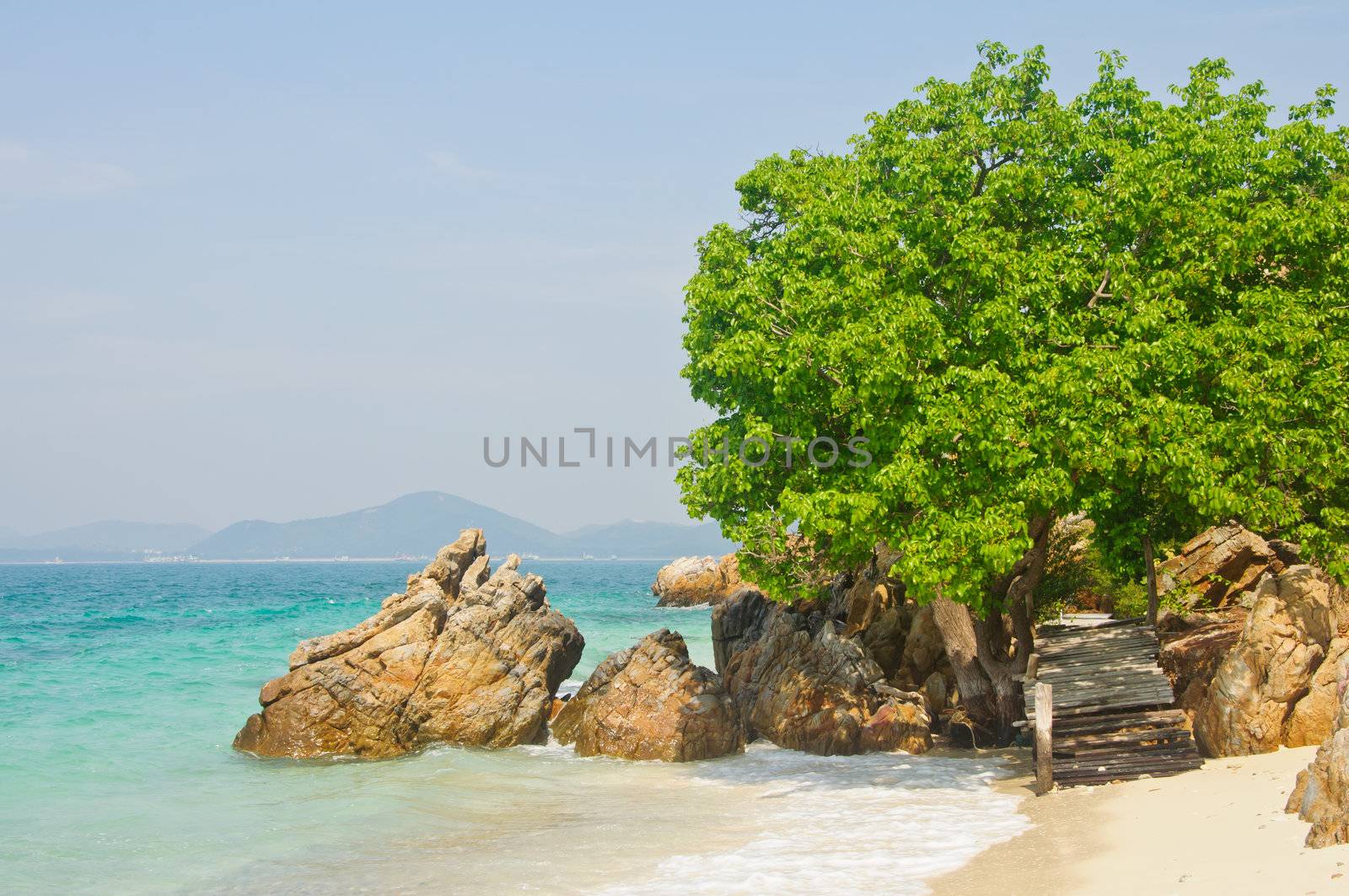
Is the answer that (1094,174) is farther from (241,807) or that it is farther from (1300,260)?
(241,807)

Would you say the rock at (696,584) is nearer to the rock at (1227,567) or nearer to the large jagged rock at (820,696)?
the large jagged rock at (820,696)

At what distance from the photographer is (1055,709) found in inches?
826

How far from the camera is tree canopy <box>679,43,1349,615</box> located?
19406 millimetres

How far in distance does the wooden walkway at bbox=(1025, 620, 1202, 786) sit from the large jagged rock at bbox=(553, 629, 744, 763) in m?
7.57

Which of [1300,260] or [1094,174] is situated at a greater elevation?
[1094,174]

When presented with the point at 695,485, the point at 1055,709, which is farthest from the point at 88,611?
the point at 1055,709

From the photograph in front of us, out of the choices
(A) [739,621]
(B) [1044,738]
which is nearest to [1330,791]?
(B) [1044,738]

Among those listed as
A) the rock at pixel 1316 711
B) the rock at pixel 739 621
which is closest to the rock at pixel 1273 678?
the rock at pixel 1316 711

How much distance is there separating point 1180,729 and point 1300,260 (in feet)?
31.0

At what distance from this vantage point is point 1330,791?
1292 cm

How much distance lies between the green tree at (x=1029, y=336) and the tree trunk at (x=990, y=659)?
2.19 m

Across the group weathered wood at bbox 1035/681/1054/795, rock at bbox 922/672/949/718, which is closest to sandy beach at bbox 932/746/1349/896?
weathered wood at bbox 1035/681/1054/795

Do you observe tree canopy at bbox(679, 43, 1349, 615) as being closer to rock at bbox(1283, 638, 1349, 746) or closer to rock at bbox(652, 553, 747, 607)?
rock at bbox(1283, 638, 1349, 746)

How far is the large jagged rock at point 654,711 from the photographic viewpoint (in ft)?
84.3
